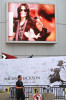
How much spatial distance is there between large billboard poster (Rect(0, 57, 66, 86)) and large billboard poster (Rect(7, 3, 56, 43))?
8505 mm

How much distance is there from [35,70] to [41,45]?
967 centimetres

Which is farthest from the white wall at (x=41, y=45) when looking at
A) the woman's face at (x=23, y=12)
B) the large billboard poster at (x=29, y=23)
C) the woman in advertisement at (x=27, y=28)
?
the woman's face at (x=23, y=12)

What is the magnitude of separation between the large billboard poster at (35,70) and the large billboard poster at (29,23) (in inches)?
335

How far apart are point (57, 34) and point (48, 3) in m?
3.65

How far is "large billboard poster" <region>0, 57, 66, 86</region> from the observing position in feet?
61.8

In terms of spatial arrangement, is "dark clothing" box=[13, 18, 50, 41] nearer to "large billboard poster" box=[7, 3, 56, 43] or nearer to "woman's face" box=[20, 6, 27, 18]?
"large billboard poster" box=[7, 3, 56, 43]

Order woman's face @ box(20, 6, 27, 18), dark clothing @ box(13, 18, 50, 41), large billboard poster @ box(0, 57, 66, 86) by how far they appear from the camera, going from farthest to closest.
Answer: woman's face @ box(20, 6, 27, 18) → dark clothing @ box(13, 18, 50, 41) → large billboard poster @ box(0, 57, 66, 86)

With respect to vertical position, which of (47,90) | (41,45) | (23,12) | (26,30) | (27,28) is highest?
(23,12)

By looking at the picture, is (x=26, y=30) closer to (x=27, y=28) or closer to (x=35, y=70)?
(x=27, y=28)

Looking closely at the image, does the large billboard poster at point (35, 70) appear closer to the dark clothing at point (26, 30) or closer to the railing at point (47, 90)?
the railing at point (47, 90)

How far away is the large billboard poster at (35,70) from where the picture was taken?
18844 millimetres

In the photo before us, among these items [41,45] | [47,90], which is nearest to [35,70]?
[47,90]

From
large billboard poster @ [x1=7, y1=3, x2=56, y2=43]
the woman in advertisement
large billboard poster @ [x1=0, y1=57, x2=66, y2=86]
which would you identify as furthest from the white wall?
large billboard poster @ [x1=0, y1=57, x2=66, y2=86]

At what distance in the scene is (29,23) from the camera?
27.6m
